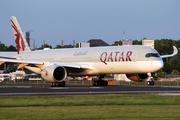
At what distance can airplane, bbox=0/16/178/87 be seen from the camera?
3609 cm

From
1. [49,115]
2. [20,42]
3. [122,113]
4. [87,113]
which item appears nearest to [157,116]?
[122,113]

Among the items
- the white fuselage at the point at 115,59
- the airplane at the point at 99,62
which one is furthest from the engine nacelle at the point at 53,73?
the white fuselage at the point at 115,59

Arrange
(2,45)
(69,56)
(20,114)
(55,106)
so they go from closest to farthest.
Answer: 1. (20,114)
2. (55,106)
3. (69,56)
4. (2,45)

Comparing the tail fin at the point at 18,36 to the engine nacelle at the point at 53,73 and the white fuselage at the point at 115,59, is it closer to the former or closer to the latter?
the white fuselage at the point at 115,59

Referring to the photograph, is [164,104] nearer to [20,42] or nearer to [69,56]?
[69,56]

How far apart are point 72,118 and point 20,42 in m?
39.4

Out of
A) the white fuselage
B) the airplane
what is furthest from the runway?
the airplane

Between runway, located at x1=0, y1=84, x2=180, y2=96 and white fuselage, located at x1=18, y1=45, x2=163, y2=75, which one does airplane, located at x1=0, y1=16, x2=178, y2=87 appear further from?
runway, located at x1=0, y1=84, x2=180, y2=96

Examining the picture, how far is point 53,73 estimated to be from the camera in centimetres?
3691

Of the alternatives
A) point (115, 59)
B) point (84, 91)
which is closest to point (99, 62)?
point (115, 59)

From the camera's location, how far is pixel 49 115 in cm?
1366

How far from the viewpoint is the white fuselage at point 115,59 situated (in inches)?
1411

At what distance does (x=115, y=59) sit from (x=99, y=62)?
241 cm

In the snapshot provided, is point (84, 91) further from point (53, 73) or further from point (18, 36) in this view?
point (18, 36)
